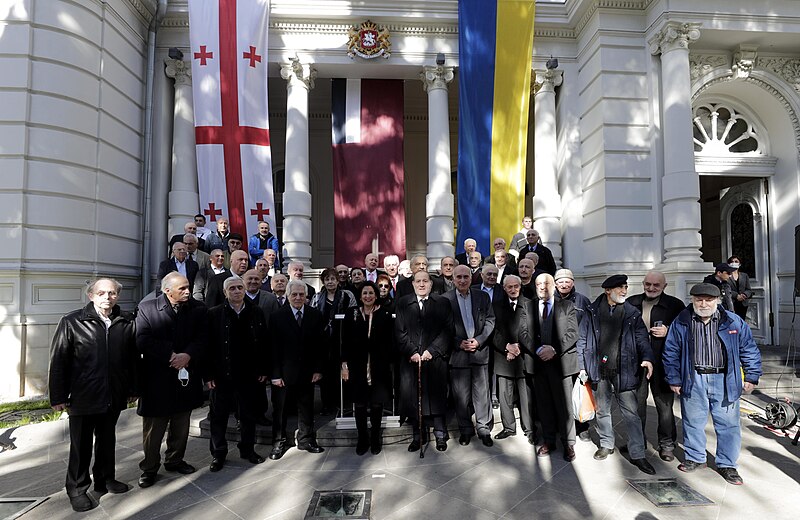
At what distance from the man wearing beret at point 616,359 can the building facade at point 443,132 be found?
5.04m

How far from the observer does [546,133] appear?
36.3 ft

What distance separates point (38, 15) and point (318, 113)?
26.6 ft

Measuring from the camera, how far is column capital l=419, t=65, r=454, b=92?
1096cm

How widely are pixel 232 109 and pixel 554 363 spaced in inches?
336

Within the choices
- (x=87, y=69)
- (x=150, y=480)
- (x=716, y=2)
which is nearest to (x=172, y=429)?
(x=150, y=480)

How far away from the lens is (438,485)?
4.09m

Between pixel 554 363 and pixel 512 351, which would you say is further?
pixel 512 351

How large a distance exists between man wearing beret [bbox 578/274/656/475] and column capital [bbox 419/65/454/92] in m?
7.98

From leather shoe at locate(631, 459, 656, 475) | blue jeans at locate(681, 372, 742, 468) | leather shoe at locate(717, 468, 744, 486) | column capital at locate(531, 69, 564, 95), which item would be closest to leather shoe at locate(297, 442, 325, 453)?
leather shoe at locate(631, 459, 656, 475)

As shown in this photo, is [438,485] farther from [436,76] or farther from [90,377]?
[436,76]

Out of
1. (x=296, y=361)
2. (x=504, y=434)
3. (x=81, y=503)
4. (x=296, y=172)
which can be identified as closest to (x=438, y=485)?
(x=504, y=434)

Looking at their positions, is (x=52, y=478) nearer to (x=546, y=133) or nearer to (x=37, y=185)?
(x=37, y=185)

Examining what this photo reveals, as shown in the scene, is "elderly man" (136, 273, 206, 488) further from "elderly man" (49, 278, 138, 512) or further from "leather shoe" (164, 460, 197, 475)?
"elderly man" (49, 278, 138, 512)

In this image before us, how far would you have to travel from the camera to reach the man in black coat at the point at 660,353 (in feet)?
15.1
